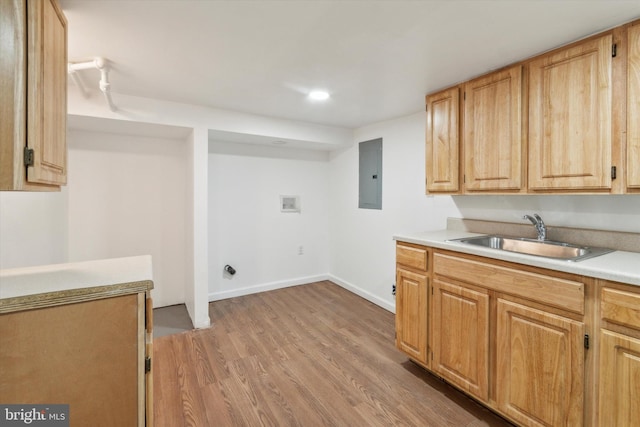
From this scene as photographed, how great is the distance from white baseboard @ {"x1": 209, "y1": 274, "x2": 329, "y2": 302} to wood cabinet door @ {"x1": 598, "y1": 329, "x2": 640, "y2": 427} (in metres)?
3.30

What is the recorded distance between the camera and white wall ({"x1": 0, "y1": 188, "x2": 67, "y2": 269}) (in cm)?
169

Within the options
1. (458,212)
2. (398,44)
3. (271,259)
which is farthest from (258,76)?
(271,259)

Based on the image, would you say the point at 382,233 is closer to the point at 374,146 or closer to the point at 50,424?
the point at 374,146

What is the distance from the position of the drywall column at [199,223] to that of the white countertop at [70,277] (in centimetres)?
135

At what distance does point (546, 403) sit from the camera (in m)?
1.46

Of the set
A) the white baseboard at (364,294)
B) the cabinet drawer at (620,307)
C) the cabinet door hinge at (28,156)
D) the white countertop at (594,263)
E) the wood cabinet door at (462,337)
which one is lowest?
the white baseboard at (364,294)

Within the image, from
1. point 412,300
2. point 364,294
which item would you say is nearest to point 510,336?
point 412,300

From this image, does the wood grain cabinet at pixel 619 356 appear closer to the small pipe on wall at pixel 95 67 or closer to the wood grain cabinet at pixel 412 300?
the wood grain cabinet at pixel 412 300

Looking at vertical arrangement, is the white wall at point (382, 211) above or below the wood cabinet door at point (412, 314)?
above

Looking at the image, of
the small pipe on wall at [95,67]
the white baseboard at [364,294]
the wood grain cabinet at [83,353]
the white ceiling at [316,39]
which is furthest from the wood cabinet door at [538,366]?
the small pipe on wall at [95,67]

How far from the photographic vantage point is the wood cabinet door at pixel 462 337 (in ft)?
5.67

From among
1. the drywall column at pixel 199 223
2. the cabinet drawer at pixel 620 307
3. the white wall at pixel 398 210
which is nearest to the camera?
the cabinet drawer at pixel 620 307

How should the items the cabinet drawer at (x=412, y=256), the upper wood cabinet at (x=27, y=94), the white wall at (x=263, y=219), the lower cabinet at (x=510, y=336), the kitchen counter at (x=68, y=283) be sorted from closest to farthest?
the upper wood cabinet at (x=27, y=94) < the kitchen counter at (x=68, y=283) < the lower cabinet at (x=510, y=336) < the cabinet drawer at (x=412, y=256) < the white wall at (x=263, y=219)

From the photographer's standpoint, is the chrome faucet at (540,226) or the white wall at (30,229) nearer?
the white wall at (30,229)
